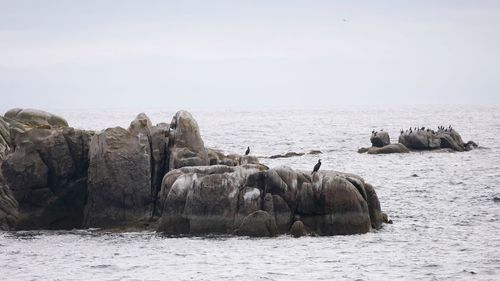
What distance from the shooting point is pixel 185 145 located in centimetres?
4369

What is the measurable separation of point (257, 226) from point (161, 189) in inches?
223

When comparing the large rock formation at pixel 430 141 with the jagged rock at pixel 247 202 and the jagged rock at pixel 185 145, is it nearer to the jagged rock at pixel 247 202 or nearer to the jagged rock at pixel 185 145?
the jagged rock at pixel 185 145

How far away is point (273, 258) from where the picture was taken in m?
34.4

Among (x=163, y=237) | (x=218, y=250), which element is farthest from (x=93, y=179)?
(x=218, y=250)

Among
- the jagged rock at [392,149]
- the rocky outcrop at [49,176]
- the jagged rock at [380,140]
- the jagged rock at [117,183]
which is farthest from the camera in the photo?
the jagged rock at [380,140]

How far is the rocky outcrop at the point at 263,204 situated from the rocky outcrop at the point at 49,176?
657cm

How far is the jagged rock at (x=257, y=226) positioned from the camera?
38.2 metres

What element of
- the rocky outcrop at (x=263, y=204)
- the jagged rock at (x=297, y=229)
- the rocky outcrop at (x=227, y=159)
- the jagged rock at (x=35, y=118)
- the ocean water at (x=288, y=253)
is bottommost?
the ocean water at (x=288, y=253)

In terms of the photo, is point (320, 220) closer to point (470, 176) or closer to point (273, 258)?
point (273, 258)

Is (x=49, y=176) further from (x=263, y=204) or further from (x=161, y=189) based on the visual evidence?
(x=263, y=204)

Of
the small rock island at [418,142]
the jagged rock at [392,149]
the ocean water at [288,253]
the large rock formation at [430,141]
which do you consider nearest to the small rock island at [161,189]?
the ocean water at [288,253]

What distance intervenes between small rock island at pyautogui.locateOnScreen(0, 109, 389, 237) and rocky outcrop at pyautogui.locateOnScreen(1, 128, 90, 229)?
5 centimetres

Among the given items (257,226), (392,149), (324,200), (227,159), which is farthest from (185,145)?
(392,149)

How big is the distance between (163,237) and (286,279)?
378 inches
